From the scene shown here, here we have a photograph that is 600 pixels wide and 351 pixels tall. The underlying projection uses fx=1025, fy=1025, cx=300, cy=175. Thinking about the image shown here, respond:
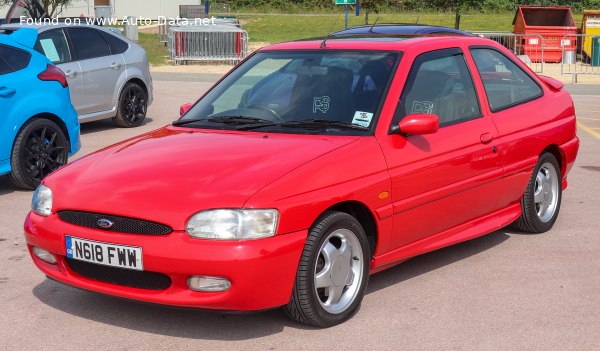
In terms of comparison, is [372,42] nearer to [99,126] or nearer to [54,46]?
[54,46]

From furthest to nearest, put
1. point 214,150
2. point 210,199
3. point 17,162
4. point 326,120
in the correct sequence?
point 17,162 < point 326,120 < point 214,150 < point 210,199

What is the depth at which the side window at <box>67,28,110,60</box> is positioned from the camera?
13211 mm

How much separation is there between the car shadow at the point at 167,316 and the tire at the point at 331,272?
0.18 m

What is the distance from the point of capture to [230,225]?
4953mm

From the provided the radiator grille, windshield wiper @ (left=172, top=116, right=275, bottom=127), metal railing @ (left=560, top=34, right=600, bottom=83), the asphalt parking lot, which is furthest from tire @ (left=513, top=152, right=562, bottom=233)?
metal railing @ (left=560, top=34, right=600, bottom=83)

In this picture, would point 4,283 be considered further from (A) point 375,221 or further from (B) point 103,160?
(A) point 375,221

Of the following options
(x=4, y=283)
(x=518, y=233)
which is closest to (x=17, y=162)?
(x=4, y=283)

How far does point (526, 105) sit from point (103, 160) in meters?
3.21

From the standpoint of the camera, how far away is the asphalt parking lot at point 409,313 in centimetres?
522

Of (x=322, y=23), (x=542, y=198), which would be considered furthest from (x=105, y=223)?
(x=322, y=23)

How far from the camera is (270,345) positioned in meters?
5.15

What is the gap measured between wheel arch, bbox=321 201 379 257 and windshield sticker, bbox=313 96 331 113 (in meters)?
0.76

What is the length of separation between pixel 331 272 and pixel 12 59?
5301 mm

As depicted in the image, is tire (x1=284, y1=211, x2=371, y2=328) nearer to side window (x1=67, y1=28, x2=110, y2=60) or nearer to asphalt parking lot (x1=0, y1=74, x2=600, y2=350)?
asphalt parking lot (x1=0, y1=74, x2=600, y2=350)
